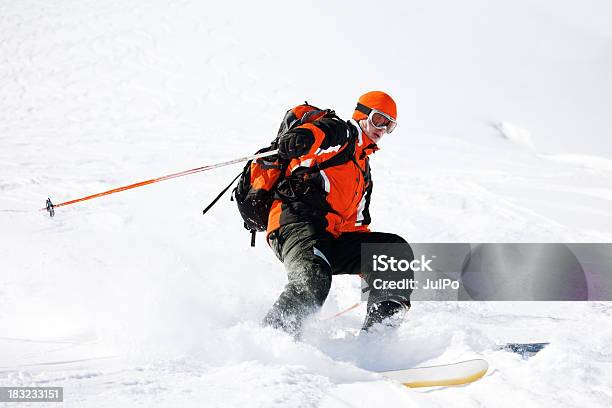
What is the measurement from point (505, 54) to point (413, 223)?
1294 centimetres

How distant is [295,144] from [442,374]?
62.3 inches

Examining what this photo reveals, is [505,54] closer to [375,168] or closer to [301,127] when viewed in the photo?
[375,168]

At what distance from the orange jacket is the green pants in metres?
0.09

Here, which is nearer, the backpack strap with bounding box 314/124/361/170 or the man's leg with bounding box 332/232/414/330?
the man's leg with bounding box 332/232/414/330

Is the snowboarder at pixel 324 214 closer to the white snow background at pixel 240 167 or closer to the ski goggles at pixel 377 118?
the ski goggles at pixel 377 118

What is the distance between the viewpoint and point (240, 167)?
386 inches

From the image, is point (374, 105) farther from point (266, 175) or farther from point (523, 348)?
point (523, 348)

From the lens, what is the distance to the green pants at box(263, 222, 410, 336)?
3.47 meters

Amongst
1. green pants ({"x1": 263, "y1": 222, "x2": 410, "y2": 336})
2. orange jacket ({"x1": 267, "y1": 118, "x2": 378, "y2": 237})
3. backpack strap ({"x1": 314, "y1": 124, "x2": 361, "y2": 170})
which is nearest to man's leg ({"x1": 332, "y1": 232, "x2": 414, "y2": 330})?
green pants ({"x1": 263, "y1": 222, "x2": 410, "y2": 336})

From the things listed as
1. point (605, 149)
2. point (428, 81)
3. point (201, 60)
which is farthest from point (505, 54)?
point (201, 60)

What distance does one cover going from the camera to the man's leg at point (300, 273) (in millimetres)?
3455

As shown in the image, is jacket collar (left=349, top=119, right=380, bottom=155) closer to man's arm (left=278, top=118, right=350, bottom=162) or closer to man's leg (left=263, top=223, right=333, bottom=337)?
man's arm (left=278, top=118, right=350, bottom=162)

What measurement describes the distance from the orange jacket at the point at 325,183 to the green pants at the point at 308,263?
0.09 metres

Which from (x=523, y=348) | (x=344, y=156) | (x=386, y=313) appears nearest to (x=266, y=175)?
(x=344, y=156)
